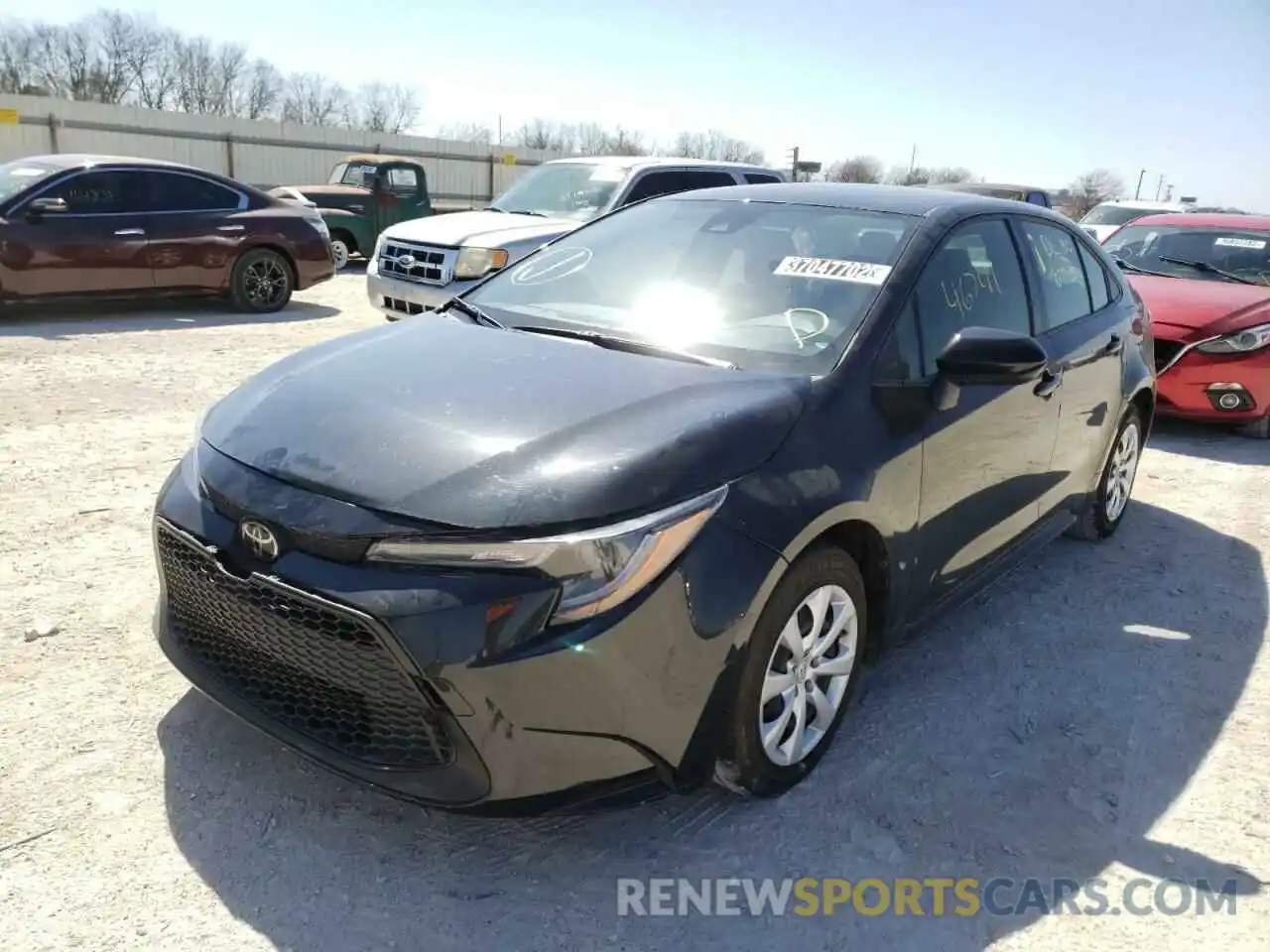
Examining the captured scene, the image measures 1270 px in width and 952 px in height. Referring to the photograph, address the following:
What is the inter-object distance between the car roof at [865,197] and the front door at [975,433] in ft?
0.39

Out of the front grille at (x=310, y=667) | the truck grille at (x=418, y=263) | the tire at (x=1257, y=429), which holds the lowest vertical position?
the tire at (x=1257, y=429)

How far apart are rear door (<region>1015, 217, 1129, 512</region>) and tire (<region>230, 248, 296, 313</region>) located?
8.45 meters

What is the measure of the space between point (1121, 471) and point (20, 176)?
9.40m

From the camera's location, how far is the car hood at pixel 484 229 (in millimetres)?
8289

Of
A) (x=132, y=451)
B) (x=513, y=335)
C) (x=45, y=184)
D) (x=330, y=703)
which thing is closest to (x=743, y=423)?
(x=513, y=335)

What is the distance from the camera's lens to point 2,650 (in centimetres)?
321

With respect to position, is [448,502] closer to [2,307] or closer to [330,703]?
[330,703]

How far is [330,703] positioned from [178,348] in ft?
22.7

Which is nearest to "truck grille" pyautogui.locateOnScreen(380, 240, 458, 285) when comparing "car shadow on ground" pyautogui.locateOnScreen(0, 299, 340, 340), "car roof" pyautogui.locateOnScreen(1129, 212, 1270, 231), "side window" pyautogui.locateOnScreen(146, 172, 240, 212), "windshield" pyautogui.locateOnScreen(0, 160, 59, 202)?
"car shadow on ground" pyautogui.locateOnScreen(0, 299, 340, 340)

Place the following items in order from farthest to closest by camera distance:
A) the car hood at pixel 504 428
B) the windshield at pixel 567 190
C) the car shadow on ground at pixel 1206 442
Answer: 1. the windshield at pixel 567 190
2. the car shadow on ground at pixel 1206 442
3. the car hood at pixel 504 428

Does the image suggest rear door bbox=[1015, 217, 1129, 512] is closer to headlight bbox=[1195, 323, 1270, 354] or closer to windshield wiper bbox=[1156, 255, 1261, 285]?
headlight bbox=[1195, 323, 1270, 354]

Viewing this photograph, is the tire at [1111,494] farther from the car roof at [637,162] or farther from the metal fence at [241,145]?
the metal fence at [241,145]

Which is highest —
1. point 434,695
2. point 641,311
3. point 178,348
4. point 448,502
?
point 641,311

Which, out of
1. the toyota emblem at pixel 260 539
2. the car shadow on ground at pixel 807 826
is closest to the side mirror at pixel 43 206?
the car shadow on ground at pixel 807 826
